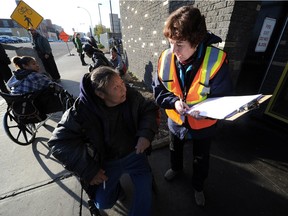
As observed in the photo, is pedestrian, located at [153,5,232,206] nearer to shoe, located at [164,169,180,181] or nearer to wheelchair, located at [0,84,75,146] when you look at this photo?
shoe, located at [164,169,180,181]

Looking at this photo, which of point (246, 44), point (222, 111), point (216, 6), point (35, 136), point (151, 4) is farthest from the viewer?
point (151, 4)

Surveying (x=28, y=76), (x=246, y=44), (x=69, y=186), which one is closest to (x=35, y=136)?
(x=28, y=76)

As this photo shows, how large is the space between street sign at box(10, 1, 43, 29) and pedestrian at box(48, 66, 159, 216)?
22.2 ft

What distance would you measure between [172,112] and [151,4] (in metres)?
4.05

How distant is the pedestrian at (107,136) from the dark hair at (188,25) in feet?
1.96

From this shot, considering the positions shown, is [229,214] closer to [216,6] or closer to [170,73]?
[170,73]

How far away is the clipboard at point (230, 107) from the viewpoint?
40.4 inches

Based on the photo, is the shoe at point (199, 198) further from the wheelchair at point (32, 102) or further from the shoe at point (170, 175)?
the wheelchair at point (32, 102)

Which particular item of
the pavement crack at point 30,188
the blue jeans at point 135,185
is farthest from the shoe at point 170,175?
the pavement crack at point 30,188

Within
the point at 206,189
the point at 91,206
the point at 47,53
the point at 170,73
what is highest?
the point at 170,73

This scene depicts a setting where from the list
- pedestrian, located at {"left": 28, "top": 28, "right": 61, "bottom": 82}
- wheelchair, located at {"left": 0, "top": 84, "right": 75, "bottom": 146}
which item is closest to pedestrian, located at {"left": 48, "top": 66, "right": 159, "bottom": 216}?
wheelchair, located at {"left": 0, "top": 84, "right": 75, "bottom": 146}

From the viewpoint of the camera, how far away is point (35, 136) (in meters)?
3.36

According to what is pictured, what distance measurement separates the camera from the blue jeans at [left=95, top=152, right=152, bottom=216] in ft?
5.14

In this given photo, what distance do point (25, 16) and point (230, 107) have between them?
782cm
